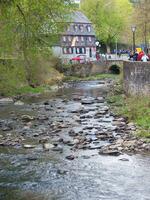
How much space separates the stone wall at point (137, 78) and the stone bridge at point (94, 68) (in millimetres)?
30426

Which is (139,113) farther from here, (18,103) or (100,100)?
(18,103)

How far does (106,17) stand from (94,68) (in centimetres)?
2121

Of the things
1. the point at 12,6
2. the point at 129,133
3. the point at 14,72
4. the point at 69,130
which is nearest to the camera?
the point at 12,6

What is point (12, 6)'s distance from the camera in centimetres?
1375

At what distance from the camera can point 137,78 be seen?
3225 cm

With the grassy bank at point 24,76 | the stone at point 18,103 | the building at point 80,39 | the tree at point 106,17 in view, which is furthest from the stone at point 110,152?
the tree at point 106,17

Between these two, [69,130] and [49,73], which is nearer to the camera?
[69,130]

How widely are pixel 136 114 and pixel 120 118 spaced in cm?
146

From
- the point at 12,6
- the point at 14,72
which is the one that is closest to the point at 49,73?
the point at 14,72

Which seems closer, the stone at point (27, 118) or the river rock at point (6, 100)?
the stone at point (27, 118)

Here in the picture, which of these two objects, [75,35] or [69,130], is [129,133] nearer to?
[69,130]

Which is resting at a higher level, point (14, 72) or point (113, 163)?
point (14, 72)

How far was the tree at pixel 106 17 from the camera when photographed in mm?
89500

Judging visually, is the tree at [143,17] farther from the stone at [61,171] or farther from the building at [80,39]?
the building at [80,39]
